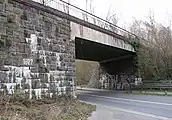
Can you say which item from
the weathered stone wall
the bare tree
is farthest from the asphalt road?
the bare tree

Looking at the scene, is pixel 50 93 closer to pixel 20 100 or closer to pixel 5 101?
pixel 20 100

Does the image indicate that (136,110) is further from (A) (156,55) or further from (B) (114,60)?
(B) (114,60)

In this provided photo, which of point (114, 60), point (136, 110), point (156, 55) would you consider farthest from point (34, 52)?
point (114, 60)

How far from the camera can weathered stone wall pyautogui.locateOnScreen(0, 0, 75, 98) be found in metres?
10.4

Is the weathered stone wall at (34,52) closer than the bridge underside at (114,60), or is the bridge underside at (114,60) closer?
the weathered stone wall at (34,52)

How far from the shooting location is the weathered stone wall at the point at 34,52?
10.4 m

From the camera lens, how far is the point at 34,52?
11.8 m

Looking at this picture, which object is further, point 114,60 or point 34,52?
point 114,60

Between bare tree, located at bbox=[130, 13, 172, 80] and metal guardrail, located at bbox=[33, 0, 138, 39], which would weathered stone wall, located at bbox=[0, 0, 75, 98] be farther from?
bare tree, located at bbox=[130, 13, 172, 80]

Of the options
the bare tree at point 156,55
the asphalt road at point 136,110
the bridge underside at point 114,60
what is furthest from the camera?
the bridge underside at point 114,60

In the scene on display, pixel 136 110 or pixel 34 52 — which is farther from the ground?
pixel 34 52

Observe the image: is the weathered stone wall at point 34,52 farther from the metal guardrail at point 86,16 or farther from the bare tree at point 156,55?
the bare tree at point 156,55

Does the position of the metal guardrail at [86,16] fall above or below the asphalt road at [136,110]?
above

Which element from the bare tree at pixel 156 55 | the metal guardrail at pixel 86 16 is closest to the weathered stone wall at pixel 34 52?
the metal guardrail at pixel 86 16
